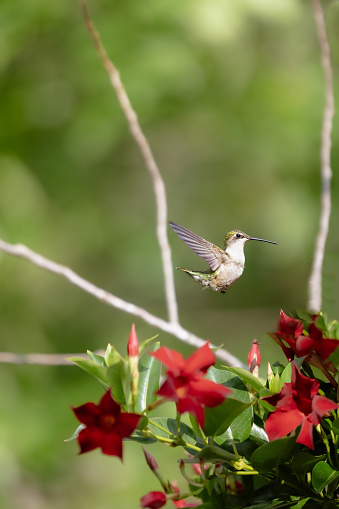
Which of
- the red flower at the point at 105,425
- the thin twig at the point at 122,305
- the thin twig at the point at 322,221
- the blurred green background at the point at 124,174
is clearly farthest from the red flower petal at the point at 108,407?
the blurred green background at the point at 124,174

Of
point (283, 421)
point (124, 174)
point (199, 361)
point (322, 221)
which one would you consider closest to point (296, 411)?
point (283, 421)

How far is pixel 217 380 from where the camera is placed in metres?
0.65

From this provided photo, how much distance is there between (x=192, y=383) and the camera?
20.2 inches

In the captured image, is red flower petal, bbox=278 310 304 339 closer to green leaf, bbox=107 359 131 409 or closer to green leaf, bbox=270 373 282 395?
green leaf, bbox=270 373 282 395

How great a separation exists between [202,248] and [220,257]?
0.02 meters

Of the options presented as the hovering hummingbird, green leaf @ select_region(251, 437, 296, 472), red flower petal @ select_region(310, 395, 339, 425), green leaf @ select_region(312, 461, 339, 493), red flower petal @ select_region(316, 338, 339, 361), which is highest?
the hovering hummingbird

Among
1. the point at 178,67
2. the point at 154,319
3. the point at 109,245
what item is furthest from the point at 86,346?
the point at 154,319

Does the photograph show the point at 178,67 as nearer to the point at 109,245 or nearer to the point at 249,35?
the point at 249,35

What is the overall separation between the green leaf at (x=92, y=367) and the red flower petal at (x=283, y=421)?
0.15 m

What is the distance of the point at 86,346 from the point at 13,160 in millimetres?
1032

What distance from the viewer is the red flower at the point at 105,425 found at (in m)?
0.53

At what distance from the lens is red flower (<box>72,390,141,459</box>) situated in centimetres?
53

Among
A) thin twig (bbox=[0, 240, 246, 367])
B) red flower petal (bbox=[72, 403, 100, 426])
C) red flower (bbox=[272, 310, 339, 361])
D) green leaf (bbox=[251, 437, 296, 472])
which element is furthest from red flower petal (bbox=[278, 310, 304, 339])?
thin twig (bbox=[0, 240, 246, 367])

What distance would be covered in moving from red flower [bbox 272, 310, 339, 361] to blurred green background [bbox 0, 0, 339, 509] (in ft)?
5.69
